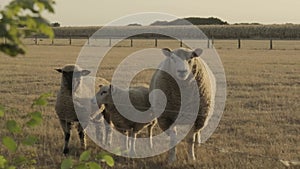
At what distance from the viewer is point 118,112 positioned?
27.1 feet

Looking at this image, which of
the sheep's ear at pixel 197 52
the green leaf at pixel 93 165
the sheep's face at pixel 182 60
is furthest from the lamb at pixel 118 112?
the green leaf at pixel 93 165

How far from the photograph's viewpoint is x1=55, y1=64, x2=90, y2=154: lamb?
25.9 feet

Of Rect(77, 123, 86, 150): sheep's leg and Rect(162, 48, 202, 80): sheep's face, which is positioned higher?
Rect(162, 48, 202, 80): sheep's face

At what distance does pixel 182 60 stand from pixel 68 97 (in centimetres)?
204

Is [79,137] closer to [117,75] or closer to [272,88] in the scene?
[272,88]

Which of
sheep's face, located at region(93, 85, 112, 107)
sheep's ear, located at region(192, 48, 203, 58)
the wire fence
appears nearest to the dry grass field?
Result: sheep's face, located at region(93, 85, 112, 107)

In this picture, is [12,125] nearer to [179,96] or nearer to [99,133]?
[179,96]

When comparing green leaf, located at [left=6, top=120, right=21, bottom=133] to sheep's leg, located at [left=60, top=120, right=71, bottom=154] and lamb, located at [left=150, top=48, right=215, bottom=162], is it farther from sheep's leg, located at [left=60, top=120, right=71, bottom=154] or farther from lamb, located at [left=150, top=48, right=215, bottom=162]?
sheep's leg, located at [left=60, top=120, right=71, bottom=154]

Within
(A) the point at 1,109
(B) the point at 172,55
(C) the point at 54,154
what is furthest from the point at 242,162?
(A) the point at 1,109

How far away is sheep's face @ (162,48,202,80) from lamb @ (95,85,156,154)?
1110 mm

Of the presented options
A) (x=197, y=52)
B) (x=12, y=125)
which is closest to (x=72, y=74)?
(x=197, y=52)

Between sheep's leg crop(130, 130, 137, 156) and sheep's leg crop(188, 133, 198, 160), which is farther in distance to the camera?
sheep's leg crop(130, 130, 137, 156)

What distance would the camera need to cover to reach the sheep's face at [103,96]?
8.21m

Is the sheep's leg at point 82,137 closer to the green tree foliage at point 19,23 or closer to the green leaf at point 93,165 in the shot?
the green leaf at point 93,165
